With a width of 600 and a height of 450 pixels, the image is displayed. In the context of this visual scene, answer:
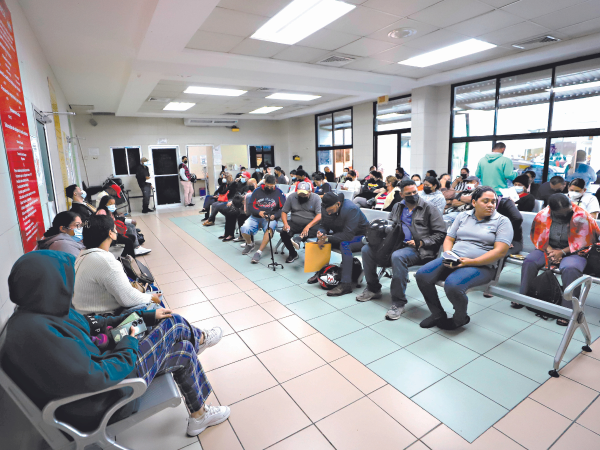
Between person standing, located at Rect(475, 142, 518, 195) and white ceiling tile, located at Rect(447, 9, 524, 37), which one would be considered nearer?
white ceiling tile, located at Rect(447, 9, 524, 37)

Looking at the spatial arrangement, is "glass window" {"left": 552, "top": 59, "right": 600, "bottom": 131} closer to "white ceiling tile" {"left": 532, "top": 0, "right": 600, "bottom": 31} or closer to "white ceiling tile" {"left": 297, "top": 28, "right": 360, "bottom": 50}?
"white ceiling tile" {"left": 532, "top": 0, "right": 600, "bottom": 31}

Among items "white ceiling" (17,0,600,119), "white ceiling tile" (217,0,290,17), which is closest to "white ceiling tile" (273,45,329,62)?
"white ceiling" (17,0,600,119)

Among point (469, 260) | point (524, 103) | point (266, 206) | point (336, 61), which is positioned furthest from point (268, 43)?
point (524, 103)

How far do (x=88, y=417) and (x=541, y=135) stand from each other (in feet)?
27.7

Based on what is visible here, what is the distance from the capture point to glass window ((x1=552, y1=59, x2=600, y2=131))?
6.20 meters

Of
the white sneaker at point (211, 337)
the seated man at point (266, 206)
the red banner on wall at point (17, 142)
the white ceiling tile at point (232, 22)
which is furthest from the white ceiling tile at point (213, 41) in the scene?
the white sneaker at point (211, 337)

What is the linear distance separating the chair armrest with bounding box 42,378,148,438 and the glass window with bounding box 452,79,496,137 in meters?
8.51

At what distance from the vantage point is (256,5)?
3.71 meters

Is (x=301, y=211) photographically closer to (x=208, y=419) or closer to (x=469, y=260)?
(x=469, y=260)

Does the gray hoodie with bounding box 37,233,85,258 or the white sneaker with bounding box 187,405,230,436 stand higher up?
the gray hoodie with bounding box 37,233,85,258

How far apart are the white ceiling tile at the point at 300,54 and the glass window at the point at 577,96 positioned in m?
4.74

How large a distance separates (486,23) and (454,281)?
3761mm

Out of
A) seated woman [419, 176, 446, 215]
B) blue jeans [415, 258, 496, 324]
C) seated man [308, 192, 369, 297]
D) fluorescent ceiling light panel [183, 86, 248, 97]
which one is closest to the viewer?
blue jeans [415, 258, 496, 324]

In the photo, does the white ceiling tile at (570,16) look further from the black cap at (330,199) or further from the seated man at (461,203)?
the black cap at (330,199)
